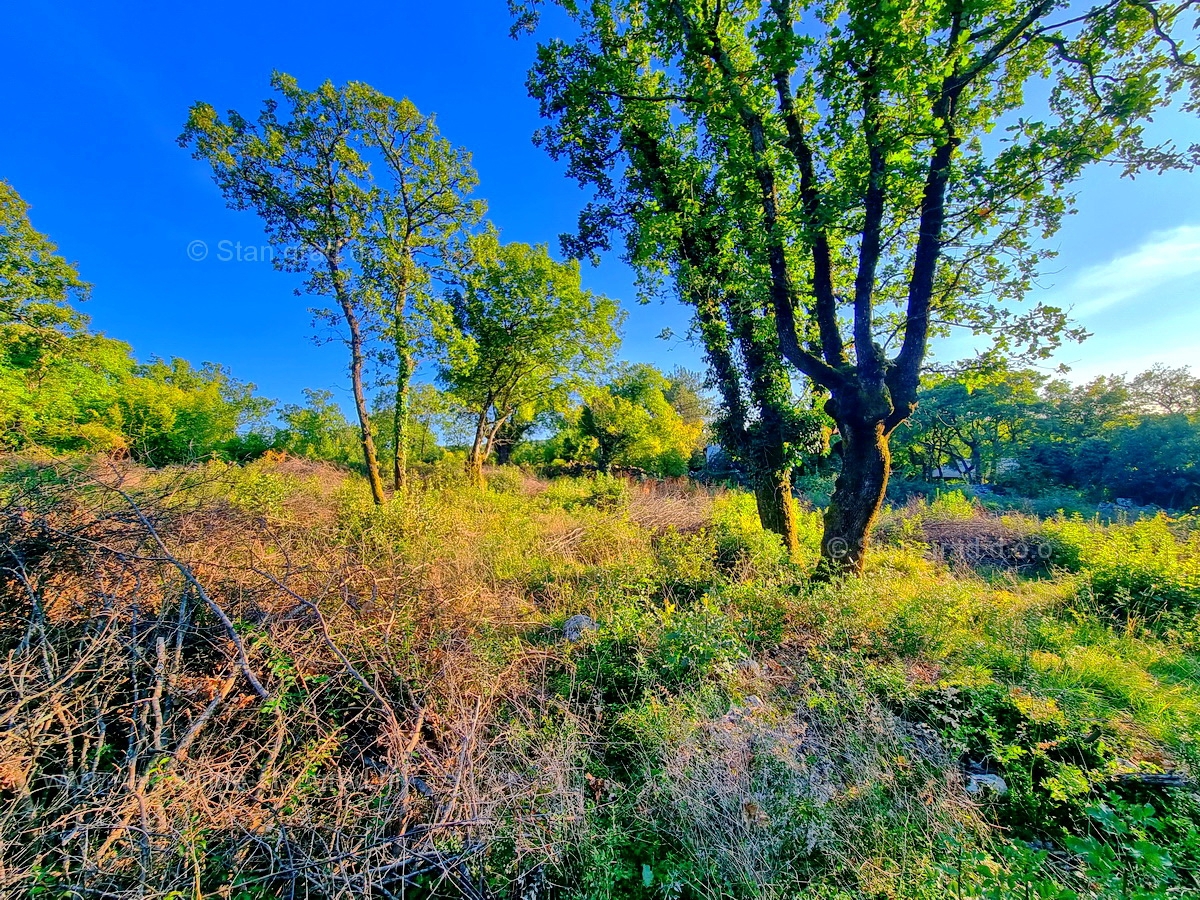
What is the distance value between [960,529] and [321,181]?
17.8m

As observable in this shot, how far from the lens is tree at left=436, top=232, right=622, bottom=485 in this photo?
1498cm

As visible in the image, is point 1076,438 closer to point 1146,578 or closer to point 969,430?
point 969,430

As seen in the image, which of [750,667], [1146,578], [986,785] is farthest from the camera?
[1146,578]

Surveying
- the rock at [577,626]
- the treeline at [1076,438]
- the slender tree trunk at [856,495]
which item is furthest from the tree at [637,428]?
the rock at [577,626]

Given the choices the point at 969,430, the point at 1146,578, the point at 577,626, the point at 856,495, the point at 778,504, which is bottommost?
the point at 1146,578

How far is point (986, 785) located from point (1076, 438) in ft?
94.8

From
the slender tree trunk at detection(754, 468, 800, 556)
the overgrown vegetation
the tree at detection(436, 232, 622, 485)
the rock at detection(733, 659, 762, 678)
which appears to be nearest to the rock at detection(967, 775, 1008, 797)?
the overgrown vegetation

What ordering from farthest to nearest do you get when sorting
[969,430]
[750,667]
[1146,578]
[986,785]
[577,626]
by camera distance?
[969,430], [1146,578], [577,626], [750,667], [986,785]

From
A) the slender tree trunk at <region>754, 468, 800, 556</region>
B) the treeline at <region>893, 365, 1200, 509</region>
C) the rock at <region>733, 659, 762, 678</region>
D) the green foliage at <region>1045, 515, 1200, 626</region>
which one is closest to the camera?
the rock at <region>733, 659, 762, 678</region>

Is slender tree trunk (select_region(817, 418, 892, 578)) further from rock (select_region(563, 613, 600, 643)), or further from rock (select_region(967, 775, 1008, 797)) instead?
rock (select_region(563, 613, 600, 643))

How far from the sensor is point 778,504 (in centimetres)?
686

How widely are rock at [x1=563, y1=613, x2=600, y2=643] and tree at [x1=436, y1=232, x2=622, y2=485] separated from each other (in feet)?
34.4

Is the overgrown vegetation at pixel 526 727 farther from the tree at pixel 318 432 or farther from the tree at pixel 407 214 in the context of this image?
the tree at pixel 318 432

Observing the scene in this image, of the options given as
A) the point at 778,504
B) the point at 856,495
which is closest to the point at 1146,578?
the point at 856,495
